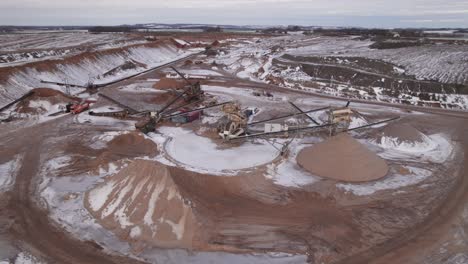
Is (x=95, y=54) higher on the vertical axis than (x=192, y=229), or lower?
higher

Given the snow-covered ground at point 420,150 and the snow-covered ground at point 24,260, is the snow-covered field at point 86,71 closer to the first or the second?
the snow-covered ground at point 24,260

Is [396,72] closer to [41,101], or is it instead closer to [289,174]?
[289,174]

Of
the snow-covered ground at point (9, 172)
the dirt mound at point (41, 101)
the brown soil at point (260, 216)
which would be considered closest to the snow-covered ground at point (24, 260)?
the brown soil at point (260, 216)

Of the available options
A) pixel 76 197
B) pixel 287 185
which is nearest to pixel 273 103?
pixel 287 185

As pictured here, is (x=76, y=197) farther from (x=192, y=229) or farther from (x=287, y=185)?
(x=287, y=185)

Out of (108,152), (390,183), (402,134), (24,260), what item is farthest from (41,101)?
(402,134)
